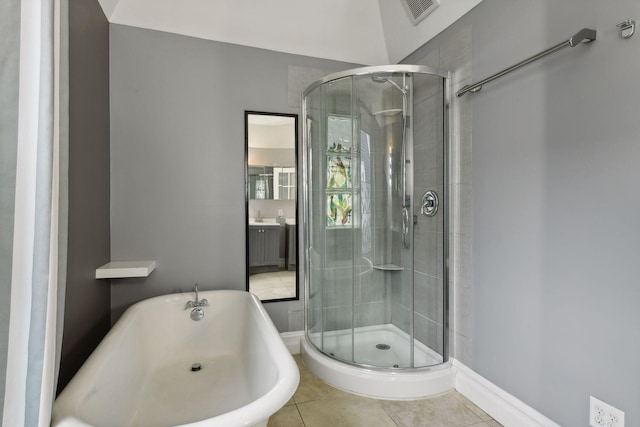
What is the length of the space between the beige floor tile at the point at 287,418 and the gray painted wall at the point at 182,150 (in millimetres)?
836

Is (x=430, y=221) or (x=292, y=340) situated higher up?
(x=430, y=221)

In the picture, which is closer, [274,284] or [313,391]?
[313,391]

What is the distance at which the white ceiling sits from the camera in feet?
7.51

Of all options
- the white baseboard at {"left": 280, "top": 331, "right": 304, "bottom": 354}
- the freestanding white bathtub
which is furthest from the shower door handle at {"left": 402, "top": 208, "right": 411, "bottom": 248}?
the white baseboard at {"left": 280, "top": 331, "right": 304, "bottom": 354}

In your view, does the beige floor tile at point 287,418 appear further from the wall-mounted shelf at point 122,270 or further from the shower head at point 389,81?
the shower head at point 389,81

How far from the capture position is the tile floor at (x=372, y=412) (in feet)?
5.99

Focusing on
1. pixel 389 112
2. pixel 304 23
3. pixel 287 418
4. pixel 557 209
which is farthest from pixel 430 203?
pixel 304 23

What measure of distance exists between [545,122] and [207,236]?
2.15m

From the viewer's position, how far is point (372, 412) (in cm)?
193

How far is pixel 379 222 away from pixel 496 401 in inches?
47.1

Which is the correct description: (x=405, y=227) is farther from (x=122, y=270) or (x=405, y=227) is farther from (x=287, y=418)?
(x=122, y=270)

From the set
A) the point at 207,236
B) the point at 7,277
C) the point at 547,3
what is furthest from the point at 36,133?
the point at 547,3

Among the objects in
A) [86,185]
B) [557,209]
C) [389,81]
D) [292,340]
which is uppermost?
[389,81]

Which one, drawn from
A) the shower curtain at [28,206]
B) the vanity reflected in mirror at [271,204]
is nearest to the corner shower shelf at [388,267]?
the vanity reflected in mirror at [271,204]
